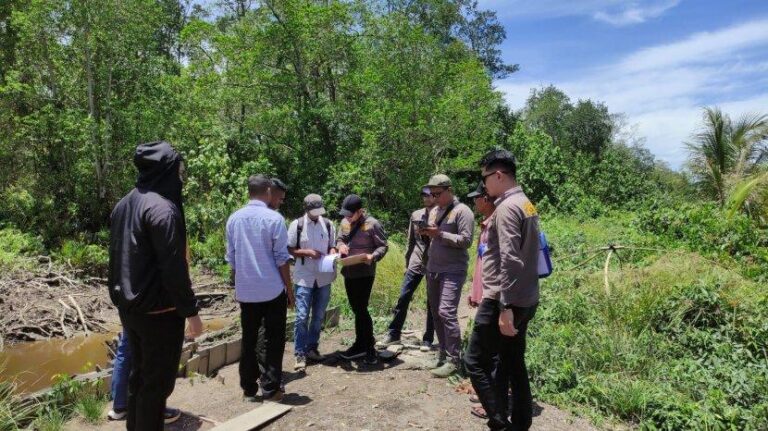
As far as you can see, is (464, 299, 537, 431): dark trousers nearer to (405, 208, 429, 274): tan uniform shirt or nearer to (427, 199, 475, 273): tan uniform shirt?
(427, 199, 475, 273): tan uniform shirt

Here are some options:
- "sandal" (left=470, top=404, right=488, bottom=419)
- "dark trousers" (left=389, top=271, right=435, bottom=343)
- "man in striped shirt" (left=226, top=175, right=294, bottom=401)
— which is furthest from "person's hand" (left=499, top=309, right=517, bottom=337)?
"dark trousers" (left=389, top=271, right=435, bottom=343)

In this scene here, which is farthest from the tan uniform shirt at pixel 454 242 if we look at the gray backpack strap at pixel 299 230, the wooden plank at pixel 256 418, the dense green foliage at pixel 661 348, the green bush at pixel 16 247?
the green bush at pixel 16 247

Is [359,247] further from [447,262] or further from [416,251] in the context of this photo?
[447,262]

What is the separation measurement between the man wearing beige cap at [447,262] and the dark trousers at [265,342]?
5.14ft

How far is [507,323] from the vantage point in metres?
3.54

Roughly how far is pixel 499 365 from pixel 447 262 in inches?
59.7

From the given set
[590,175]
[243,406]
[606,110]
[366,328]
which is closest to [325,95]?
[590,175]

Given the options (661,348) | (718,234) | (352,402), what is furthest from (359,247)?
(718,234)

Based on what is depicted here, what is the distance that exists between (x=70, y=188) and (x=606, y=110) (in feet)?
104

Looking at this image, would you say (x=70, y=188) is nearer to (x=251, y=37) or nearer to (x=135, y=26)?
(x=135, y=26)

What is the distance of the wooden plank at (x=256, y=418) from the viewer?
4.09 m

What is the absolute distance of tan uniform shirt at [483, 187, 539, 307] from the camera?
11.5 ft

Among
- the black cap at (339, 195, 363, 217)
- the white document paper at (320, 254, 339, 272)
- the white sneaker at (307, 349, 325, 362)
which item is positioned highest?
the black cap at (339, 195, 363, 217)

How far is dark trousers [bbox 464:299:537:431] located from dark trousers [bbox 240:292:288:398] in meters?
1.64
